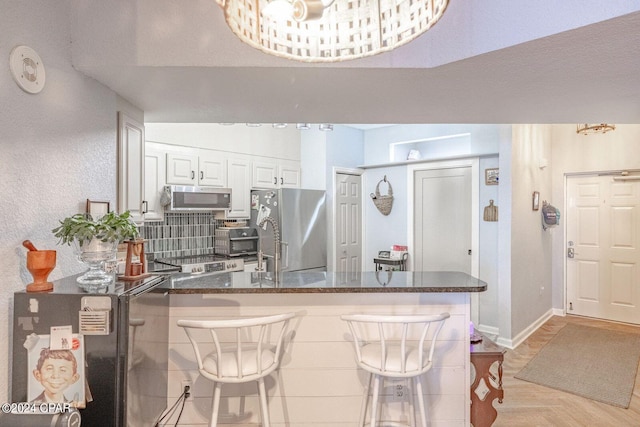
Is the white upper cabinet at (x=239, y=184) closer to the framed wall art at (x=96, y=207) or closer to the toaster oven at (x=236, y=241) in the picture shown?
the toaster oven at (x=236, y=241)

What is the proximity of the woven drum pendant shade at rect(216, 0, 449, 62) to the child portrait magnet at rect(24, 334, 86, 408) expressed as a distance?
131cm

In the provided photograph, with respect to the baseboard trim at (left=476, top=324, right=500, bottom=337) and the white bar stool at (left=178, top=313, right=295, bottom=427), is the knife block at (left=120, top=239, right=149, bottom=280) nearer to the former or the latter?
the white bar stool at (left=178, top=313, right=295, bottom=427)

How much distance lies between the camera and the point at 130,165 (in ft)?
7.76

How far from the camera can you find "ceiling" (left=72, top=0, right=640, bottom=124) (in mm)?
1526

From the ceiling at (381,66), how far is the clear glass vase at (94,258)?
875mm

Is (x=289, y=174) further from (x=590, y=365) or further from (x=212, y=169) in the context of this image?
(x=590, y=365)

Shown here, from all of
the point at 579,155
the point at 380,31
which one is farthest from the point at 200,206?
the point at 579,155

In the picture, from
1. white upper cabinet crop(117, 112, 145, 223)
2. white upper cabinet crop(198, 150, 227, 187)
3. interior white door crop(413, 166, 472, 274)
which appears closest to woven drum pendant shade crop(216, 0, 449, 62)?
white upper cabinet crop(117, 112, 145, 223)

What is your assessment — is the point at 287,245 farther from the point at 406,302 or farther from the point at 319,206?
the point at 406,302

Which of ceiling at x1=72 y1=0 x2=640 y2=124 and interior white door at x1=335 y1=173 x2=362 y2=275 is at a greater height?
ceiling at x1=72 y1=0 x2=640 y2=124

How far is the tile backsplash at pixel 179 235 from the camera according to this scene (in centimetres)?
387

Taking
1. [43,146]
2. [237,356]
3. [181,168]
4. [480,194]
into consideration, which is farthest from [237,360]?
[480,194]

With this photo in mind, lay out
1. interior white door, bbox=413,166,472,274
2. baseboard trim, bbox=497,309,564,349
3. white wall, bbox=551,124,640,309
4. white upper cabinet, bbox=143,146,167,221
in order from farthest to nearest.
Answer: white wall, bbox=551,124,640,309 < interior white door, bbox=413,166,472,274 < baseboard trim, bbox=497,309,564,349 < white upper cabinet, bbox=143,146,167,221

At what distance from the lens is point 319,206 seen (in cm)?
484
